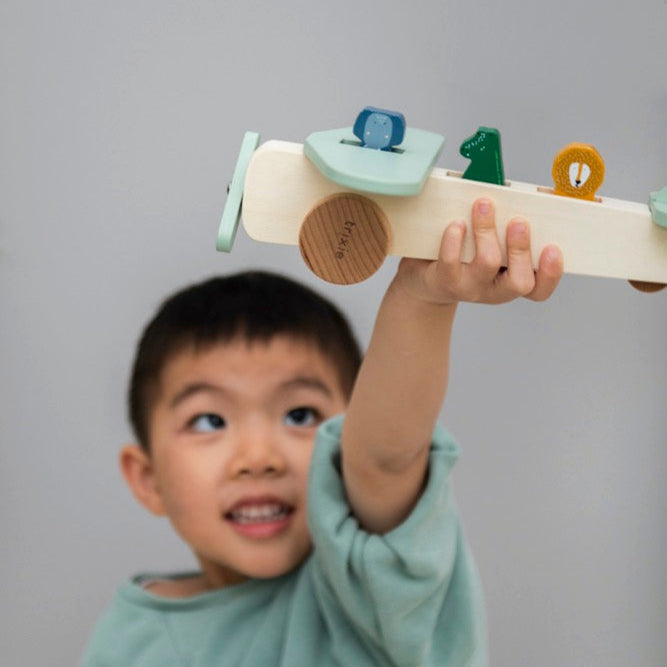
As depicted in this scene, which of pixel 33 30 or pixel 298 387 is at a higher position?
pixel 33 30

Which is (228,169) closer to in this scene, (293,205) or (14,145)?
(14,145)

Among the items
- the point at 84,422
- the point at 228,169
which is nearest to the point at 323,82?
the point at 228,169

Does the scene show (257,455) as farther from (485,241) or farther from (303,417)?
(485,241)

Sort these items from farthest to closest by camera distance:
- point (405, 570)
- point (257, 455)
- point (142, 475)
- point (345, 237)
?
point (142, 475) → point (257, 455) → point (405, 570) → point (345, 237)

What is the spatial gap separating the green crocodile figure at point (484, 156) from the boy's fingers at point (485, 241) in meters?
0.01

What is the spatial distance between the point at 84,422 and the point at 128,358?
8cm

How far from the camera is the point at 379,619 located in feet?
1.91

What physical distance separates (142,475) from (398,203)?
0.45 m

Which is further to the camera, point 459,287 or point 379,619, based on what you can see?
point 379,619

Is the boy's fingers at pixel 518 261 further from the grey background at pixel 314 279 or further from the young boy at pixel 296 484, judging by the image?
the grey background at pixel 314 279

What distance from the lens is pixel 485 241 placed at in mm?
423

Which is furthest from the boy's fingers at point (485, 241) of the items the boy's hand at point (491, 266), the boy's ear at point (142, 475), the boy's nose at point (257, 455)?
the boy's ear at point (142, 475)

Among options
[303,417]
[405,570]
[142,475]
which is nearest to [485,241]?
[405,570]

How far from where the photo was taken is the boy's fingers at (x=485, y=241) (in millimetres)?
422
